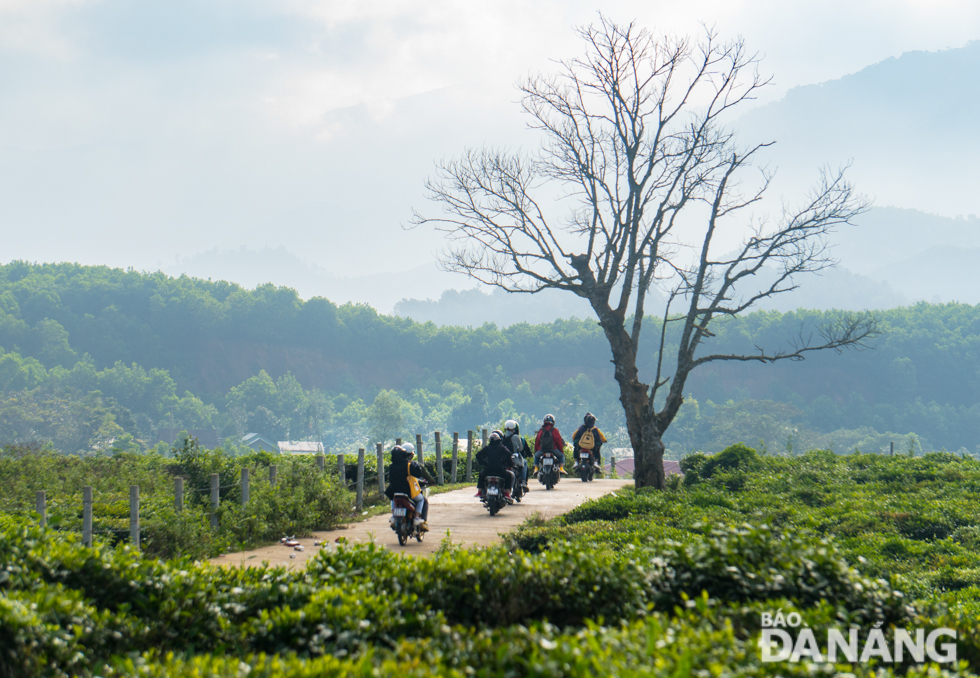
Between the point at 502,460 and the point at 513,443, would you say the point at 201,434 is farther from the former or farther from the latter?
the point at 502,460

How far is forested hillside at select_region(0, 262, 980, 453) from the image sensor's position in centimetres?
9825

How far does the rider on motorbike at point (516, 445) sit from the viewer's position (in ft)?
44.4

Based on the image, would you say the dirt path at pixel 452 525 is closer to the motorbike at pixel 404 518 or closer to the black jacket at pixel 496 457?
the motorbike at pixel 404 518

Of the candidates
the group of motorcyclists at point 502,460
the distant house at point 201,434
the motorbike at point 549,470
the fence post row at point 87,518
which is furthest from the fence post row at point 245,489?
the distant house at point 201,434

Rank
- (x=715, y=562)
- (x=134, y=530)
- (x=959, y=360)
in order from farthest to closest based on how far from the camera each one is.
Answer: (x=959, y=360)
(x=134, y=530)
(x=715, y=562)

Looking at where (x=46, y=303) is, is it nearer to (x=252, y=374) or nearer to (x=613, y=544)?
(x=252, y=374)

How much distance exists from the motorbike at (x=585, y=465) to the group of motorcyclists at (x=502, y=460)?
0.22 ft

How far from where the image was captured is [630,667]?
2.97 metres

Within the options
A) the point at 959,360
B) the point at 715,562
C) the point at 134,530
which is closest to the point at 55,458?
the point at 134,530

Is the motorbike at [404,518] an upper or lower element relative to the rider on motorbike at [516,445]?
lower

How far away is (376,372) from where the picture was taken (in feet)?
464

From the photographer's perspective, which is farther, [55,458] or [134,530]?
[55,458]

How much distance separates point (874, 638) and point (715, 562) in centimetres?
96

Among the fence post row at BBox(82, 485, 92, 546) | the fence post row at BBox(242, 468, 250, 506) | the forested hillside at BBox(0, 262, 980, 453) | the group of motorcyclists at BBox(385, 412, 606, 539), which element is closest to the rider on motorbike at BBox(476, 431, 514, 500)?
the group of motorcyclists at BBox(385, 412, 606, 539)
